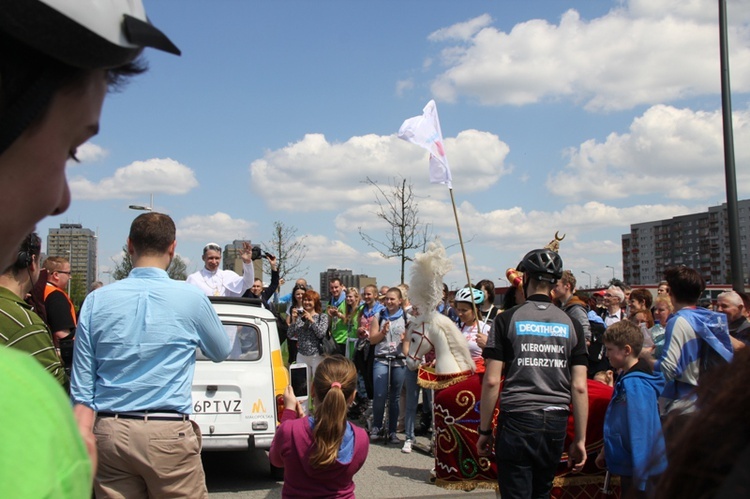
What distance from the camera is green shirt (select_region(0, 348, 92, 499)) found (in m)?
0.64

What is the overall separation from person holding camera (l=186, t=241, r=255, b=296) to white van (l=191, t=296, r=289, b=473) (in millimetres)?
887

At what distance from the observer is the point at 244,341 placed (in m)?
7.76

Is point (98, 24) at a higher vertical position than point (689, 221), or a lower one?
lower

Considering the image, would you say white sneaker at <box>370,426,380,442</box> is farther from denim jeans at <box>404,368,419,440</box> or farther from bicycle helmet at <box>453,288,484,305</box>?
bicycle helmet at <box>453,288,484,305</box>

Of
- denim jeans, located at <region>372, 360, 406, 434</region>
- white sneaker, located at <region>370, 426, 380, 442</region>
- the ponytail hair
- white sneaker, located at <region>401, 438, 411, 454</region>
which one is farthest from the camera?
white sneaker, located at <region>370, 426, 380, 442</region>

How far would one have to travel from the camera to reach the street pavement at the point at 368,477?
23.5 ft

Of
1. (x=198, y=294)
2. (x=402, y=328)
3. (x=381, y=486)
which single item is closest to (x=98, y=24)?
(x=198, y=294)

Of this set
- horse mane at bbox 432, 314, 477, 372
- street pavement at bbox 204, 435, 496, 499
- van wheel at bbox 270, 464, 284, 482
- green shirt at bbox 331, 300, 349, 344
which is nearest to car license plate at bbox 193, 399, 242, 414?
street pavement at bbox 204, 435, 496, 499

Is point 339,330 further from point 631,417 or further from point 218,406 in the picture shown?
point 631,417

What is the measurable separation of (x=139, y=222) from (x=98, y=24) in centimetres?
285

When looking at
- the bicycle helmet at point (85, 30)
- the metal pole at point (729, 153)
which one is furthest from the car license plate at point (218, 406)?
the metal pole at point (729, 153)

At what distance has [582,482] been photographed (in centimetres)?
560

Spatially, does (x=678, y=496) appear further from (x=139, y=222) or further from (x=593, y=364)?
(x=593, y=364)

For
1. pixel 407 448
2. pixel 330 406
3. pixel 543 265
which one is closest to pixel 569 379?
pixel 543 265
